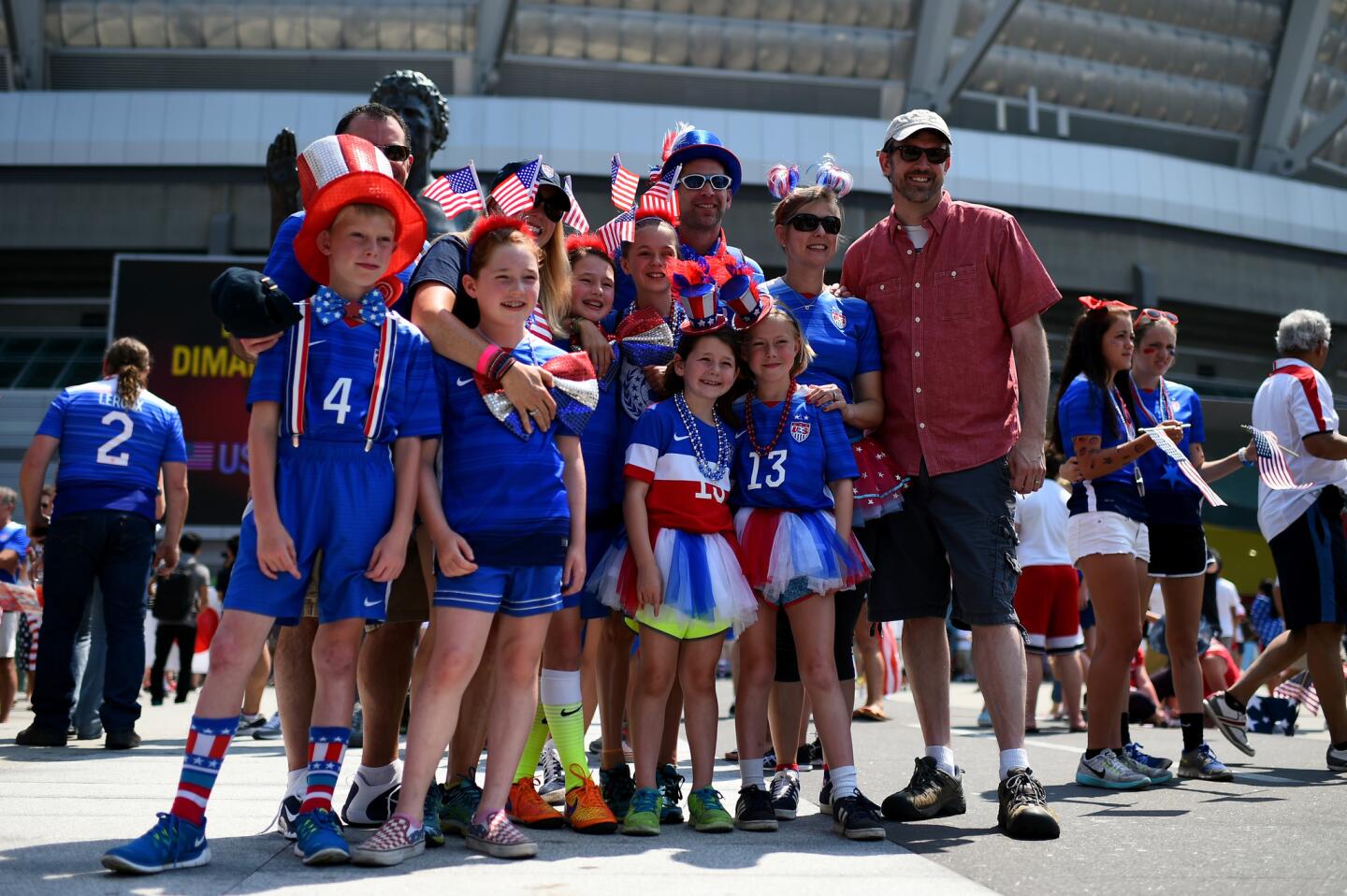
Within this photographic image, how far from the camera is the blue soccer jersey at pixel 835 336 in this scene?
14.6ft

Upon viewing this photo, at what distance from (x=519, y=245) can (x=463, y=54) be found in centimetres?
2776

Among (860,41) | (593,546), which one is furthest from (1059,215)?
(593,546)

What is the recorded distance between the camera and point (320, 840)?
3113 millimetres

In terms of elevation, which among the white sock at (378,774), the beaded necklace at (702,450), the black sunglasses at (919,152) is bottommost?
the white sock at (378,774)

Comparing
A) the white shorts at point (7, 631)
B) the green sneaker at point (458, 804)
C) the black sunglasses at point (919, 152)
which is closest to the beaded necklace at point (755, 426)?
the black sunglasses at point (919, 152)

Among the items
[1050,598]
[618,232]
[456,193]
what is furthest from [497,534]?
[1050,598]

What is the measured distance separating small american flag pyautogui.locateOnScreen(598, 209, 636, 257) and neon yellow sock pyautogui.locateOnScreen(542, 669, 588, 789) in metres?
1.49

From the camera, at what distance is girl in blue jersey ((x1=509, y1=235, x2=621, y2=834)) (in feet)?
12.5

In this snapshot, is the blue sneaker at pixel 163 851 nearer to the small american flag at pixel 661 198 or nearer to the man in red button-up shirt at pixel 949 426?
the man in red button-up shirt at pixel 949 426

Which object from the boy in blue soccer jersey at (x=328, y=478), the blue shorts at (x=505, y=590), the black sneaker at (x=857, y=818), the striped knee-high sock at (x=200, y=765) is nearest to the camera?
the striped knee-high sock at (x=200, y=765)

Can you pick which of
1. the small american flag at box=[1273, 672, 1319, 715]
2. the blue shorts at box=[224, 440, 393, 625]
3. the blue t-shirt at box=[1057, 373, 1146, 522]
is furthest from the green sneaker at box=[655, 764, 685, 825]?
the small american flag at box=[1273, 672, 1319, 715]

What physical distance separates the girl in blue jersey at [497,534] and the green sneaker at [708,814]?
2.13ft

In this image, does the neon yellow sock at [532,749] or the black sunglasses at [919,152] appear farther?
the black sunglasses at [919,152]

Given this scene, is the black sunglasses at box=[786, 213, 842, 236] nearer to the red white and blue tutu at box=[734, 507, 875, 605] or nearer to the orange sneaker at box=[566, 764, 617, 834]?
the red white and blue tutu at box=[734, 507, 875, 605]
